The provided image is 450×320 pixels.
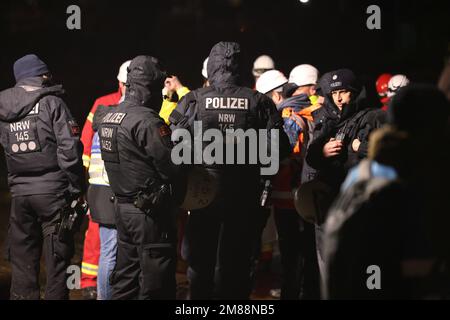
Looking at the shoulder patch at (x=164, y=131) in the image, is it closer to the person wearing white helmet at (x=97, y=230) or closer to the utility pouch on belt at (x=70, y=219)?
the person wearing white helmet at (x=97, y=230)

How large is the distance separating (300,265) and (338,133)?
1414mm

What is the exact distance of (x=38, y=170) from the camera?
6.00 meters

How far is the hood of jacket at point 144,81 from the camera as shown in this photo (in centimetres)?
560

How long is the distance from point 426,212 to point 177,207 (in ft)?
9.26

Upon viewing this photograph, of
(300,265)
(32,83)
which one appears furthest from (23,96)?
(300,265)

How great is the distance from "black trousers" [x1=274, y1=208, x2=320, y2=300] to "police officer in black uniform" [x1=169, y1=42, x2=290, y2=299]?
0.64 meters

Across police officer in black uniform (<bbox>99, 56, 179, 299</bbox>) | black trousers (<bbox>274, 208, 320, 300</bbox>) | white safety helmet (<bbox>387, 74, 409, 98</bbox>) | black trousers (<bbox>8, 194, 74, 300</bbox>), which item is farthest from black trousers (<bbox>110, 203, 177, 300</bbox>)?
white safety helmet (<bbox>387, 74, 409, 98</bbox>)

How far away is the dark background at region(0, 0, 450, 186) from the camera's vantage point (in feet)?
58.0

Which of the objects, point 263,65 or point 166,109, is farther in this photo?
point 263,65

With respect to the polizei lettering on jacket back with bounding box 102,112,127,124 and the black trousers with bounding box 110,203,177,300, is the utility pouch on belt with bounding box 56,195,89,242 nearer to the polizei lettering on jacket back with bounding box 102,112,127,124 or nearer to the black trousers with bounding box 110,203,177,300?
the black trousers with bounding box 110,203,177,300

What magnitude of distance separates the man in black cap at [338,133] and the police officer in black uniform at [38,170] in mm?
1953

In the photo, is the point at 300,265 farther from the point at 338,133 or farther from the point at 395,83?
the point at 395,83

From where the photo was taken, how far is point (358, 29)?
59.6ft
